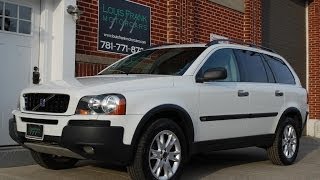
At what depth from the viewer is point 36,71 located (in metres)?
8.76

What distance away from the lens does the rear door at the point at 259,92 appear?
7391 millimetres

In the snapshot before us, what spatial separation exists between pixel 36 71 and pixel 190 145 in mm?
3615

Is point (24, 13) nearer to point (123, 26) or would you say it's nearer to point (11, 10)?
point (11, 10)

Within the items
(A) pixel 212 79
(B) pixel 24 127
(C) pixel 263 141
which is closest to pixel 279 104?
(C) pixel 263 141

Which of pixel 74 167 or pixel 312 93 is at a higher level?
pixel 312 93

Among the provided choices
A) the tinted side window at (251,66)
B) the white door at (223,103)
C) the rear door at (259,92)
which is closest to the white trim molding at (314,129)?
the rear door at (259,92)

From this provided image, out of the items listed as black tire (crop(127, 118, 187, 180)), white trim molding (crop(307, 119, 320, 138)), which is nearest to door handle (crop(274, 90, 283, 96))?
black tire (crop(127, 118, 187, 180))

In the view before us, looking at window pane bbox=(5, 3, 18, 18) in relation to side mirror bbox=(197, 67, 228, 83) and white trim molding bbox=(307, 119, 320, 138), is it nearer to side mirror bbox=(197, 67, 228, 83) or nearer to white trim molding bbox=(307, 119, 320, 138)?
side mirror bbox=(197, 67, 228, 83)

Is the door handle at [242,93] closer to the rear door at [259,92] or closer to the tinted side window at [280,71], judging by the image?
the rear door at [259,92]

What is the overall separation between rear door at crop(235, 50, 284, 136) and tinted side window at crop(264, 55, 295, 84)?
18cm

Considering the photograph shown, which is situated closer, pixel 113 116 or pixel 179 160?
pixel 113 116

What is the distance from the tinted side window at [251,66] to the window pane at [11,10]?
3644mm

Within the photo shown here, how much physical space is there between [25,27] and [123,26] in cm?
205

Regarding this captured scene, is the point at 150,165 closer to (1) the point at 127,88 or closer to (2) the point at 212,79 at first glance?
(1) the point at 127,88
